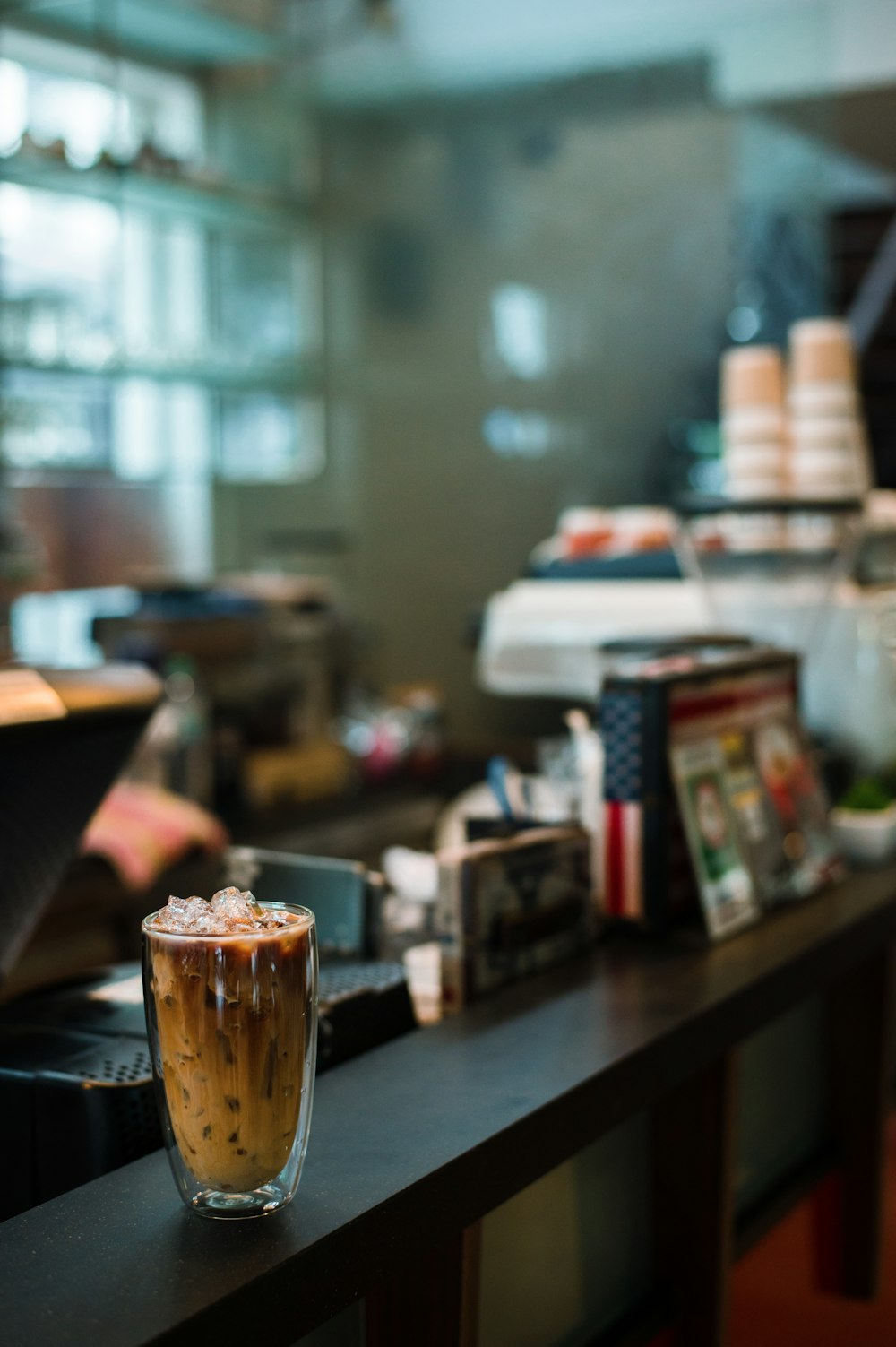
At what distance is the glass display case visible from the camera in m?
3.89

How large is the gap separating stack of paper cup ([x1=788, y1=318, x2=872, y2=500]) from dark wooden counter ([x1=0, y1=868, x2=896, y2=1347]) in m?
0.78

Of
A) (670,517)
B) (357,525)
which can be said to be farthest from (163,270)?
(670,517)

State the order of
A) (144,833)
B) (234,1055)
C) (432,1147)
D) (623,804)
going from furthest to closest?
(144,833) → (623,804) → (432,1147) → (234,1055)

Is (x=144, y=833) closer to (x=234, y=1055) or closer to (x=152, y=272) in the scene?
(x=152, y=272)

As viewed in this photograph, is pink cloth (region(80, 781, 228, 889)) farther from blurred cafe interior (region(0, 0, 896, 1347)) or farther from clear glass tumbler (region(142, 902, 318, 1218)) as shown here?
clear glass tumbler (region(142, 902, 318, 1218))

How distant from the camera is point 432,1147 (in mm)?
1097

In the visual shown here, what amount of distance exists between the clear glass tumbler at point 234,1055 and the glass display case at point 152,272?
10.1 ft

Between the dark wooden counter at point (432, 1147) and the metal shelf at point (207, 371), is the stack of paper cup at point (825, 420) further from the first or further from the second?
the metal shelf at point (207, 371)

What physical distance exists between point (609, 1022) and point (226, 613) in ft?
9.11

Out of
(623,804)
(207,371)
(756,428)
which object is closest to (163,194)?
(207,371)

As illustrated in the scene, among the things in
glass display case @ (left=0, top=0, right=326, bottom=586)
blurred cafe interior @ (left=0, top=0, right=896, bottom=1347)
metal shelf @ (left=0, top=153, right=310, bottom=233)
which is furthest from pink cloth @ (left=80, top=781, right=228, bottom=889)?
metal shelf @ (left=0, top=153, right=310, bottom=233)

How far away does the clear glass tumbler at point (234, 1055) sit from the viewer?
36.4 inches

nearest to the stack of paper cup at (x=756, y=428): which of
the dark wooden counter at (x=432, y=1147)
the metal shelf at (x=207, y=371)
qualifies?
the dark wooden counter at (x=432, y=1147)

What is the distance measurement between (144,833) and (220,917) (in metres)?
2.32
